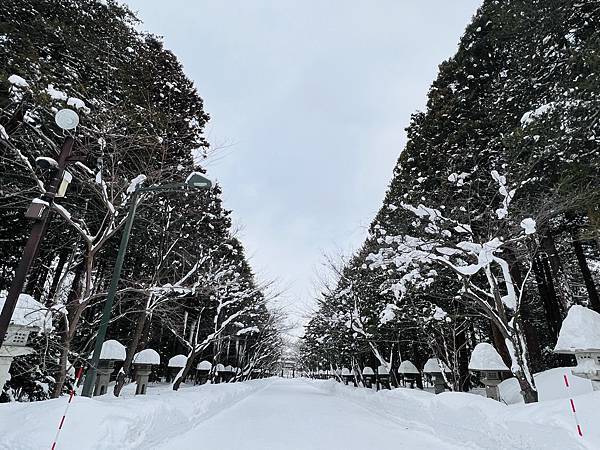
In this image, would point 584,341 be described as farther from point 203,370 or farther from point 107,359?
point 203,370

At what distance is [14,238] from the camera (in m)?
12.2

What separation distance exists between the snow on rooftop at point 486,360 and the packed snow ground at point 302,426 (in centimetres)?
215

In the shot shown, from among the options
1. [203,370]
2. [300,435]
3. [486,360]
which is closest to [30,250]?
[300,435]

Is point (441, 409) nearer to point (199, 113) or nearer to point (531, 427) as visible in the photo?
point (531, 427)

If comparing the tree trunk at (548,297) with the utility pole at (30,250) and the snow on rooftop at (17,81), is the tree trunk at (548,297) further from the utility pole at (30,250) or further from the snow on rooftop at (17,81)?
the snow on rooftop at (17,81)

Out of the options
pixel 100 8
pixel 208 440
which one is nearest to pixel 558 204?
pixel 208 440

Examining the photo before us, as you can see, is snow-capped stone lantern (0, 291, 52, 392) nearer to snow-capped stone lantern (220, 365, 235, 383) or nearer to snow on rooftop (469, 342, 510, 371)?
snow on rooftop (469, 342, 510, 371)

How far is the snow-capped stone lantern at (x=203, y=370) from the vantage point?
78.3 ft

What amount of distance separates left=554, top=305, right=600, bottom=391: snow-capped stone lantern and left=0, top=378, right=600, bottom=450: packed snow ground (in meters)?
1.96

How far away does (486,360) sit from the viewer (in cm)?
1009

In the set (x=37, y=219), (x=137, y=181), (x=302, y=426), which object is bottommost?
(x=302, y=426)

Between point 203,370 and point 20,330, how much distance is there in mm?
21633

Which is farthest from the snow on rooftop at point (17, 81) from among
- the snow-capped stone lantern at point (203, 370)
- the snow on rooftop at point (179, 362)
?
the snow-capped stone lantern at point (203, 370)

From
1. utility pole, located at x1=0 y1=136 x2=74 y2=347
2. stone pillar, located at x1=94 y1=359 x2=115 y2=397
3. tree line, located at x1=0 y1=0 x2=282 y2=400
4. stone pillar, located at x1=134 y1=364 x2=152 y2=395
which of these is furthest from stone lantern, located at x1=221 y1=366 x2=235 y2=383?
utility pole, located at x1=0 y1=136 x2=74 y2=347
